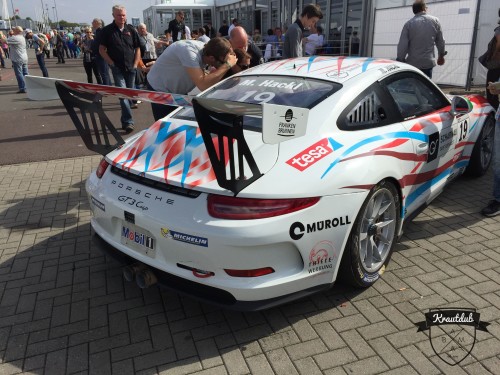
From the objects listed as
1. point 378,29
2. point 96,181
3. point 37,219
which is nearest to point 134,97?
point 96,181

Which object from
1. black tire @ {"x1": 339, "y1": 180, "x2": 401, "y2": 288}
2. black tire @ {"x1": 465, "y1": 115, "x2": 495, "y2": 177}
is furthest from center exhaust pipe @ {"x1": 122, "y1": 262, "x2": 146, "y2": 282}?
black tire @ {"x1": 465, "y1": 115, "x2": 495, "y2": 177}

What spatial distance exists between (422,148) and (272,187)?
1615 mm

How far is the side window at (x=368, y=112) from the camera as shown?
2.88 m

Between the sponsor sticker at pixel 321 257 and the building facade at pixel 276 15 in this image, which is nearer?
the sponsor sticker at pixel 321 257

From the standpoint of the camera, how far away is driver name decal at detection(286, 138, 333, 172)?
2479 mm

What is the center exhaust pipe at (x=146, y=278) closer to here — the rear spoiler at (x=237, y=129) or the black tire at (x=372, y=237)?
the rear spoiler at (x=237, y=129)

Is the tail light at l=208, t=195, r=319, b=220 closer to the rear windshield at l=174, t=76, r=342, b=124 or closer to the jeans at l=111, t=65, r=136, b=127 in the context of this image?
the rear windshield at l=174, t=76, r=342, b=124

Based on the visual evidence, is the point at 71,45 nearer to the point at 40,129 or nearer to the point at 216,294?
the point at 40,129

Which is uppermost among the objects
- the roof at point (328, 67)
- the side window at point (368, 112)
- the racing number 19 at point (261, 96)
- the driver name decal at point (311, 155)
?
the roof at point (328, 67)

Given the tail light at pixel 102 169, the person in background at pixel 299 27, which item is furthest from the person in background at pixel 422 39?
the tail light at pixel 102 169

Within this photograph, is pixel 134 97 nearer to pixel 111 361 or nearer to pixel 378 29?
pixel 111 361

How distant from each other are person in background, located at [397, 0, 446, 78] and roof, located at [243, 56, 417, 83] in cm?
362

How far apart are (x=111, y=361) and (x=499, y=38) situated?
538cm

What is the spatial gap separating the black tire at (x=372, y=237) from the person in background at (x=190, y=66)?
2114mm
